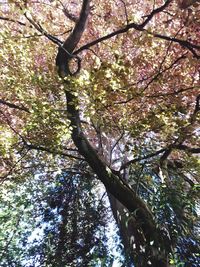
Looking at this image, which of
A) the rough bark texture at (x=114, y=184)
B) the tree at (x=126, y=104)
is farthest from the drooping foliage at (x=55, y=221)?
the rough bark texture at (x=114, y=184)

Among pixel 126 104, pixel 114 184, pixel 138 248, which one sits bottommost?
pixel 138 248

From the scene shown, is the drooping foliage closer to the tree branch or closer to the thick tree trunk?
the thick tree trunk

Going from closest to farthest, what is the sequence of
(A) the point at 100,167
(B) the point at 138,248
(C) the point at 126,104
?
(B) the point at 138,248, (A) the point at 100,167, (C) the point at 126,104

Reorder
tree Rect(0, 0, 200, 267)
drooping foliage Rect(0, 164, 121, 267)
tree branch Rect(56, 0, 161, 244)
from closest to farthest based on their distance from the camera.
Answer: tree Rect(0, 0, 200, 267)
tree branch Rect(56, 0, 161, 244)
drooping foliage Rect(0, 164, 121, 267)

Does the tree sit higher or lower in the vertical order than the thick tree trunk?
higher

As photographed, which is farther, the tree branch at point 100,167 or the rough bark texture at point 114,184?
the tree branch at point 100,167

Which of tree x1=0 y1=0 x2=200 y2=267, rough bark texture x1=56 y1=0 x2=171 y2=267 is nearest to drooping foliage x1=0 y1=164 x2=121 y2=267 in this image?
tree x1=0 y1=0 x2=200 y2=267

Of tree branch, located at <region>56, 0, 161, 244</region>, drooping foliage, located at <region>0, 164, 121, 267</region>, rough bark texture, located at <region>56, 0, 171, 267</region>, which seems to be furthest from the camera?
drooping foliage, located at <region>0, 164, 121, 267</region>

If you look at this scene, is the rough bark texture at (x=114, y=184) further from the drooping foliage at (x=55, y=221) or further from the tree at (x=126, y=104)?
the drooping foliage at (x=55, y=221)

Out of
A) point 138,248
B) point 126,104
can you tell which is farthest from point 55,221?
point 126,104

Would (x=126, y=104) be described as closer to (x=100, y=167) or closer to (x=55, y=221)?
(x=100, y=167)

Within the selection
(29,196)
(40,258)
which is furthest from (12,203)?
(40,258)

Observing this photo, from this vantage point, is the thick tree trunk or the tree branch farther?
the tree branch

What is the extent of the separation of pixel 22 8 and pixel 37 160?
16.4ft
